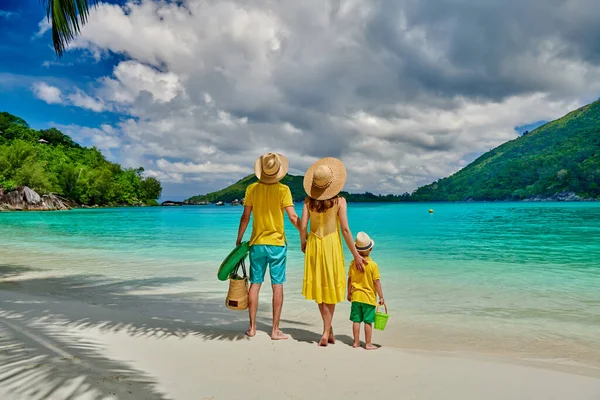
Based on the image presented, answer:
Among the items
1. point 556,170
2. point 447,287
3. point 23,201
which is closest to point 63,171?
point 23,201

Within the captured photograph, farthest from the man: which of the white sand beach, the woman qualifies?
the white sand beach

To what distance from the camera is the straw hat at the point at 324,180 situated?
15.7ft

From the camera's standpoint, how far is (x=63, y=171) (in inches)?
4070

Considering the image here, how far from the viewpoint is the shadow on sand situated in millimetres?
3377

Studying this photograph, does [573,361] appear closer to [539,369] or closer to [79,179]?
[539,369]

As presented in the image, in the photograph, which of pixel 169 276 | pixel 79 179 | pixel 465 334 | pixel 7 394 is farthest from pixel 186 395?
pixel 79 179

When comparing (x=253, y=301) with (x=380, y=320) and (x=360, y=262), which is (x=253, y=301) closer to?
(x=360, y=262)

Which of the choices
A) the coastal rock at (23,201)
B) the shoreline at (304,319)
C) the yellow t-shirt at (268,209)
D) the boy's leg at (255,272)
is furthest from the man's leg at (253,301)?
the coastal rock at (23,201)

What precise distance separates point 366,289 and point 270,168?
6.20ft

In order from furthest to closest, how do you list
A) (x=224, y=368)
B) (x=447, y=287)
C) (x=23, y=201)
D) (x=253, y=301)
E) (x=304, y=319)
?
Answer: (x=23, y=201) < (x=447, y=287) < (x=304, y=319) < (x=253, y=301) < (x=224, y=368)

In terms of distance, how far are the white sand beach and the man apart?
787mm

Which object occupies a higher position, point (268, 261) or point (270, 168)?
point (270, 168)

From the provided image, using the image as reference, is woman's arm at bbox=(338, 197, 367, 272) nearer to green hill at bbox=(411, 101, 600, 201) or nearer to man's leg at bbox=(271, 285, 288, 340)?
man's leg at bbox=(271, 285, 288, 340)

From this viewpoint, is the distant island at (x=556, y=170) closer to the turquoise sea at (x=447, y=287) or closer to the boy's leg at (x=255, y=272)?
the turquoise sea at (x=447, y=287)
